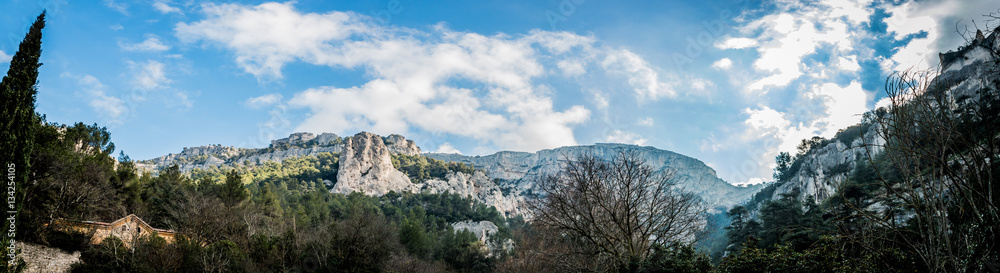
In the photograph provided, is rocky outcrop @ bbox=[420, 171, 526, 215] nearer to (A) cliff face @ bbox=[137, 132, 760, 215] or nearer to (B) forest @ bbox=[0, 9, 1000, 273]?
(A) cliff face @ bbox=[137, 132, 760, 215]

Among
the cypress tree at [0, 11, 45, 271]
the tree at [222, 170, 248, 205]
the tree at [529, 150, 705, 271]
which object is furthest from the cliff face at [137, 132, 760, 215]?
the cypress tree at [0, 11, 45, 271]

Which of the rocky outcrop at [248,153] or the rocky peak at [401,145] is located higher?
the rocky peak at [401,145]

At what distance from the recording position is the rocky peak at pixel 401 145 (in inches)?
5625

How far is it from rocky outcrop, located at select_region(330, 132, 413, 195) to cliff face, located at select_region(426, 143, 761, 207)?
149ft

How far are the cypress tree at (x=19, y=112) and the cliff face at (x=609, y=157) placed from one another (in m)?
127

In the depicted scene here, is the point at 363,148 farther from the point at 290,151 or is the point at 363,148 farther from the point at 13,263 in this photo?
the point at 13,263

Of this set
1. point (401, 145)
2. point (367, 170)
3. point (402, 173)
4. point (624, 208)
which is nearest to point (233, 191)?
point (624, 208)

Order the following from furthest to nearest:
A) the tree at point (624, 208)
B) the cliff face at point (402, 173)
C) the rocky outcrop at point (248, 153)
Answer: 1. the rocky outcrop at point (248, 153)
2. the cliff face at point (402, 173)
3. the tree at point (624, 208)

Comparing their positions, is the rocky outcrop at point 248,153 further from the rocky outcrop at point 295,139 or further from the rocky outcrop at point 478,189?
the rocky outcrop at point 478,189

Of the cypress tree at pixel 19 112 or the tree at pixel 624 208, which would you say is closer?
the cypress tree at pixel 19 112

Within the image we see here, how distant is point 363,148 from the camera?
104 meters

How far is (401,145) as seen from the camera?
145500 millimetres

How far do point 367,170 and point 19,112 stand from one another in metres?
91.9

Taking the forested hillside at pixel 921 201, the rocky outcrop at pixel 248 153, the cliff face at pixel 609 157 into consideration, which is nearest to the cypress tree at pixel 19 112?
the forested hillside at pixel 921 201
